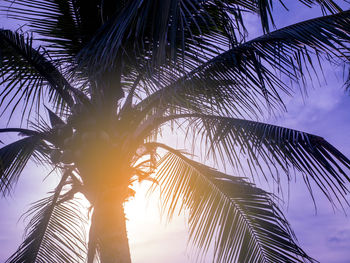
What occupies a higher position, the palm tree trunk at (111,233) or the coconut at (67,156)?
the coconut at (67,156)

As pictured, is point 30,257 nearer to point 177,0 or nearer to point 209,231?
point 209,231

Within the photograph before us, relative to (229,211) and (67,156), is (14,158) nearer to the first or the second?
(67,156)

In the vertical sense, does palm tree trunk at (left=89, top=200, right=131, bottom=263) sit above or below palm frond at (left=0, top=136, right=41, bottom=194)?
below

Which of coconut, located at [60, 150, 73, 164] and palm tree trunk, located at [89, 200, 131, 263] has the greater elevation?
coconut, located at [60, 150, 73, 164]

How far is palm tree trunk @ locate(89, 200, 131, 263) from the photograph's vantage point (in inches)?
127

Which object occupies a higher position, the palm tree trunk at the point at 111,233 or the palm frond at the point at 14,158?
the palm frond at the point at 14,158

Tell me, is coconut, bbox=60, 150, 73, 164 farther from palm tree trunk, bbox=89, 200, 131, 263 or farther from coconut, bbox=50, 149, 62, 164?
palm tree trunk, bbox=89, 200, 131, 263

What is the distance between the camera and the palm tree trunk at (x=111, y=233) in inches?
127

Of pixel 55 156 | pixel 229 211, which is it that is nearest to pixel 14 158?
pixel 55 156

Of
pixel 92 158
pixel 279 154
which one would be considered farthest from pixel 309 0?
pixel 92 158

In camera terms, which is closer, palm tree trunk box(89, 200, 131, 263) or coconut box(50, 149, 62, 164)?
palm tree trunk box(89, 200, 131, 263)

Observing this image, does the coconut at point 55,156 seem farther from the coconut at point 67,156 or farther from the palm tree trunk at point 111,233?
the palm tree trunk at point 111,233

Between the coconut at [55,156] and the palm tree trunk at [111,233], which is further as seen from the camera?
the coconut at [55,156]

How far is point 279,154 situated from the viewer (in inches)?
110
